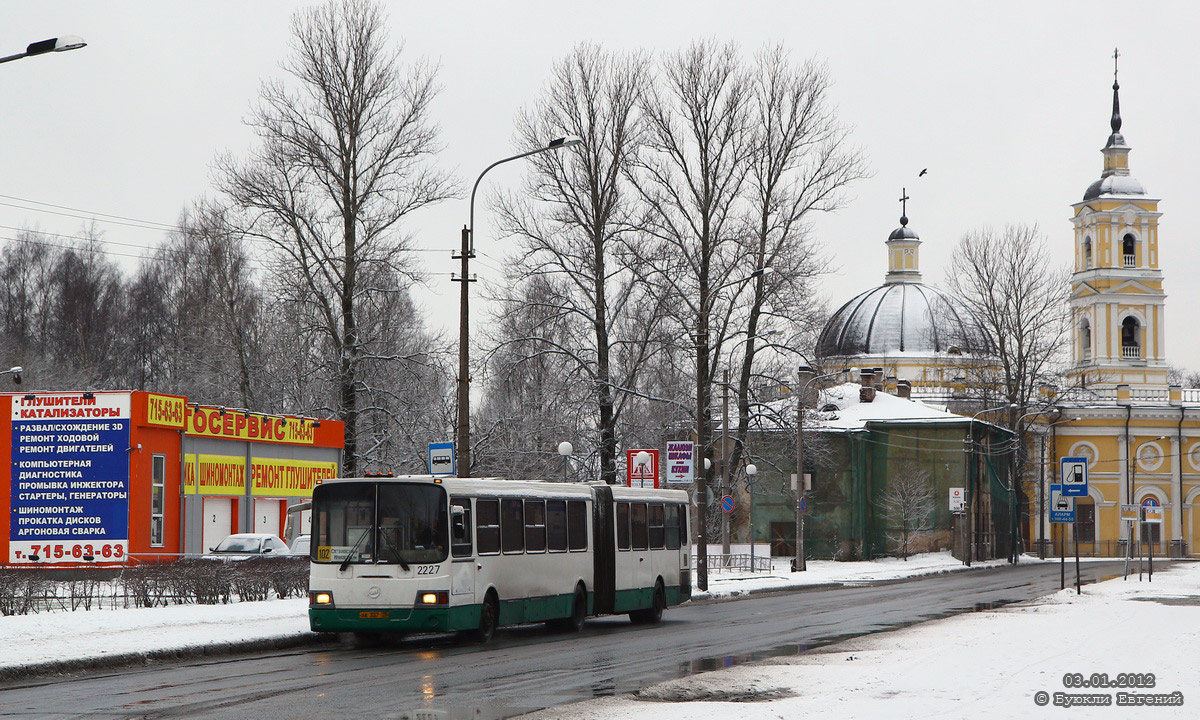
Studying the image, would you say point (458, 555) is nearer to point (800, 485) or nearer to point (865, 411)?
point (800, 485)

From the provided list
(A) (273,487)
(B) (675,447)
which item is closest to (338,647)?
(B) (675,447)

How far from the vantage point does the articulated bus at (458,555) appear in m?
20.0

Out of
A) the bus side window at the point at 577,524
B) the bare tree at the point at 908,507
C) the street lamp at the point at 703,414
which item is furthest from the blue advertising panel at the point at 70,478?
the bare tree at the point at 908,507

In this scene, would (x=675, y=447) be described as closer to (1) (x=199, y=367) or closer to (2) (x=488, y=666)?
(2) (x=488, y=666)

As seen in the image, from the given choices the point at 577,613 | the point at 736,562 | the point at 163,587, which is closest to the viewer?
the point at 577,613

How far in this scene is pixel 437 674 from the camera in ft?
53.5

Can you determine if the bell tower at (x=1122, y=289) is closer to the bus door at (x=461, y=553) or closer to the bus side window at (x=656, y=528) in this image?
the bus side window at (x=656, y=528)

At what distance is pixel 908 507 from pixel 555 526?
44.8 metres

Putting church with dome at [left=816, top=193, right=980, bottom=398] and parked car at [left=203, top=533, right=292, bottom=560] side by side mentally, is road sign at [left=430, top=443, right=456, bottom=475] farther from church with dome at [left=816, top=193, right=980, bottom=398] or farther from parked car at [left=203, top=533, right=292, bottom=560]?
church with dome at [left=816, top=193, right=980, bottom=398]

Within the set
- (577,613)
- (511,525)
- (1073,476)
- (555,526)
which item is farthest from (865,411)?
(511,525)

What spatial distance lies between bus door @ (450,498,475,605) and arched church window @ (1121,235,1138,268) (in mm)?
82834

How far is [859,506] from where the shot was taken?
66.4 metres

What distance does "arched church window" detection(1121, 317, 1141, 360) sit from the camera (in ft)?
311

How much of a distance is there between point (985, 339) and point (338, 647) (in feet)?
196
